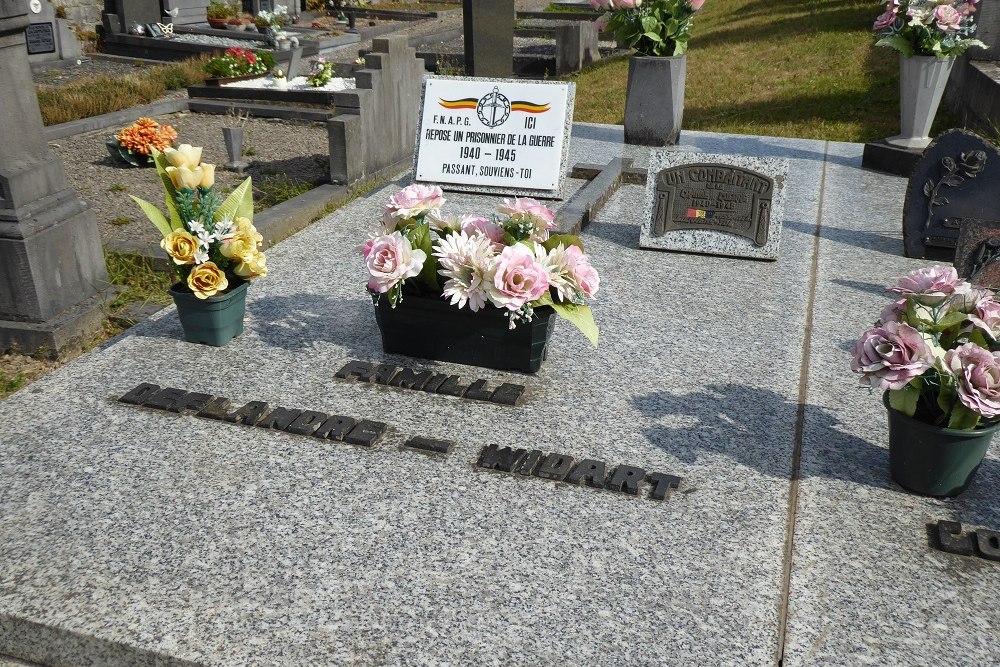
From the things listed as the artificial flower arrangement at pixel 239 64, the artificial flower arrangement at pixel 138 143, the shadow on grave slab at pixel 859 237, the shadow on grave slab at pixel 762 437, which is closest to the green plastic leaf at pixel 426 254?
the shadow on grave slab at pixel 762 437

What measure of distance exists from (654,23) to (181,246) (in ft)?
19.6

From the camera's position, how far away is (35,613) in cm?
258

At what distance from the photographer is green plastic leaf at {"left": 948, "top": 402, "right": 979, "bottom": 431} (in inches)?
118

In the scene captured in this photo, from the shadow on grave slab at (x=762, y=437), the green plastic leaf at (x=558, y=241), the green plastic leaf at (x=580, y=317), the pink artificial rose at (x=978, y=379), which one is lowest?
the shadow on grave slab at (x=762, y=437)

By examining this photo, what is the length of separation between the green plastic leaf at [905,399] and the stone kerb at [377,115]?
5.20 metres

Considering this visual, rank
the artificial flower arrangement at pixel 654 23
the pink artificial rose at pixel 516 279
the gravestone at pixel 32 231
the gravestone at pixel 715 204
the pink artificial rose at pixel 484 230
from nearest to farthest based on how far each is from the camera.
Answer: the pink artificial rose at pixel 516 279, the pink artificial rose at pixel 484 230, the gravestone at pixel 32 231, the gravestone at pixel 715 204, the artificial flower arrangement at pixel 654 23

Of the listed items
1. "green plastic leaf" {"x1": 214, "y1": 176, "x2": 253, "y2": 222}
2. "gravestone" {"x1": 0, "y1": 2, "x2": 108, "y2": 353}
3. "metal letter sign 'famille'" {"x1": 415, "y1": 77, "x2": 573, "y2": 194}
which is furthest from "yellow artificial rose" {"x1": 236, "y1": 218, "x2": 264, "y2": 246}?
"metal letter sign 'famille'" {"x1": 415, "y1": 77, "x2": 573, "y2": 194}

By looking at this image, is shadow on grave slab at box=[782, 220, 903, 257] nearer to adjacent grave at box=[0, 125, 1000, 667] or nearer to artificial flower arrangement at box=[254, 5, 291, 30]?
adjacent grave at box=[0, 125, 1000, 667]

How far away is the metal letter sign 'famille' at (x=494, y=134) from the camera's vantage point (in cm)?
676

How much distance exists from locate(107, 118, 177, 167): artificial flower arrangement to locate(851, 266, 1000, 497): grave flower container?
6986 mm

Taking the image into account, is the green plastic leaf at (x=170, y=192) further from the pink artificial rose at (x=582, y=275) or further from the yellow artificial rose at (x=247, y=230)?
the pink artificial rose at (x=582, y=275)

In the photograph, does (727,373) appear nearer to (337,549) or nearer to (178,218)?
(337,549)

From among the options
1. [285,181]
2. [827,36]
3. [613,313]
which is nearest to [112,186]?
[285,181]

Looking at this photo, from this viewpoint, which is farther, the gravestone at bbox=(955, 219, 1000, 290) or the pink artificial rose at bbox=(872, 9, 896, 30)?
the pink artificial rose at bbox=(872, 9, 896, 30)
